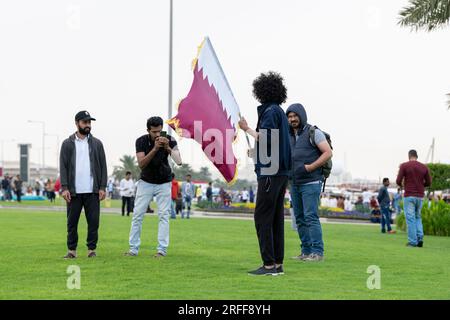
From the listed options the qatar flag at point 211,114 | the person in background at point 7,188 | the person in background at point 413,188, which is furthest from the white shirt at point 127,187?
the person in background at point 7,188

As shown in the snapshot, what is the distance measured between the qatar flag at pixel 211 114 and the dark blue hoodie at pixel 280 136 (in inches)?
60.9

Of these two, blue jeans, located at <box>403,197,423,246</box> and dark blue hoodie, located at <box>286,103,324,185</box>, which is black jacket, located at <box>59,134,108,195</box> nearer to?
dark blue hoodie, located at <box>286,103,324,185</box>

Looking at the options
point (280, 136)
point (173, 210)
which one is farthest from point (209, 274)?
point (173, 210)

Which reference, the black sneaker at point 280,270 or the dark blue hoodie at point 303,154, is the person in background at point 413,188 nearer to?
the dark blue hoodie at point 303,154

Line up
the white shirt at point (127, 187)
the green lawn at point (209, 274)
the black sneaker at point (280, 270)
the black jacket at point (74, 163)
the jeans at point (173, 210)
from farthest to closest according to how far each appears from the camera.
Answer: the white shirt at point (127, 187) < the jeans at point (173, 210) < the black jacket at point (74, 163) < the black sneaker at point (280, 270) < the green lawn at point (209, 274)

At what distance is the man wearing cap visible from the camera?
31.7 ft

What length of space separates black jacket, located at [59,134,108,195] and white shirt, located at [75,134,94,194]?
0.05 meters

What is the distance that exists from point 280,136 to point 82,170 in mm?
3096

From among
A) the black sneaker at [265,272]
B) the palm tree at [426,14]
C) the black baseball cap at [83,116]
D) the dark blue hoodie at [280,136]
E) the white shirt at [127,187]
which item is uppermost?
the palm tree at [426,14]

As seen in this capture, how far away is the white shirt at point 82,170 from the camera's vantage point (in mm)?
9695

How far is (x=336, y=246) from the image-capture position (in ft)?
43.2

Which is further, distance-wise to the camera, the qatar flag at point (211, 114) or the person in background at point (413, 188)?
the person in background at point (413, 188)
